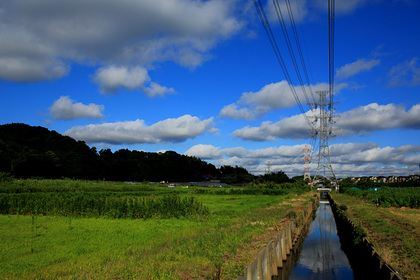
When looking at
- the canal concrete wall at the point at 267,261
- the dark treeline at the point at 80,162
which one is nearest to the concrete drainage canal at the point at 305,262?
the canal concrete wall at the point at 267,261

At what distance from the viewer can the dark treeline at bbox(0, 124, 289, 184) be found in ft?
230

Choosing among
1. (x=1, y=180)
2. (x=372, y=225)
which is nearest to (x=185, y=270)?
(x=372, y=225)

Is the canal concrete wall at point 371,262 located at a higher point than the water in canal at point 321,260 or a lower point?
higher

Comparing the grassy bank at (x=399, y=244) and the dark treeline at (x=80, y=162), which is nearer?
the grassy bank at (x=399, y=244)

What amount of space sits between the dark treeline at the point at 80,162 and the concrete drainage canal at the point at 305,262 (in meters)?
66.2

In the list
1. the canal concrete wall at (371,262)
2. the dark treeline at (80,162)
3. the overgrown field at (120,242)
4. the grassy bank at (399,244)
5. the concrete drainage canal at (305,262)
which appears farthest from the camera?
the dark treeline at (80,162)

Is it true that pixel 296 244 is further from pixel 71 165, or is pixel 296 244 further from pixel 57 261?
pixel 71 165

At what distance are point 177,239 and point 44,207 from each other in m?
15.2

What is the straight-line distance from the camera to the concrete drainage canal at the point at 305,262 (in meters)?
10.1

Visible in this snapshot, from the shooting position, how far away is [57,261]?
10000 millimetres

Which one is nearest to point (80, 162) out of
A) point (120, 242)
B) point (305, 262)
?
point (120, 242)

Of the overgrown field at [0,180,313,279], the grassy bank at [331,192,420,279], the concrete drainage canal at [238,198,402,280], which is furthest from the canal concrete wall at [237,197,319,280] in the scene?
the grassy bank at [331,192,420,279]

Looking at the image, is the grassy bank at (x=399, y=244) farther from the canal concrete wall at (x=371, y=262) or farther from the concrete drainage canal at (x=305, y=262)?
the concrete drainage canal at (x=305, y=262)

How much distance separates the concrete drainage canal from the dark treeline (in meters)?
66.2
